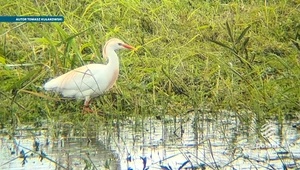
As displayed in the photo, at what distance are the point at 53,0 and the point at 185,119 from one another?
3.51m

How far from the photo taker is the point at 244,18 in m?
10.3

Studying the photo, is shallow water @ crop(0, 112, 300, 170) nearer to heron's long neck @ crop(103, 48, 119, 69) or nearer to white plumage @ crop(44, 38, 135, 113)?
white plumage @ crop(44, 38, 135, 113)

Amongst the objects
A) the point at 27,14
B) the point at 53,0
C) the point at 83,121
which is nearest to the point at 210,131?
the point at 83,121

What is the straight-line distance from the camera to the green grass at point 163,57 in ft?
24.7

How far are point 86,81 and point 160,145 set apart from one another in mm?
1329

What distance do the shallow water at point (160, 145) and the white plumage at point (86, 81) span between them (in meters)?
0.43

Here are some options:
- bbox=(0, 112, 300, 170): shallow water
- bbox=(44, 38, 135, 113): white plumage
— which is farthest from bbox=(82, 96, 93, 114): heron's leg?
bbox=(0, 112, 300, 170): shallow water

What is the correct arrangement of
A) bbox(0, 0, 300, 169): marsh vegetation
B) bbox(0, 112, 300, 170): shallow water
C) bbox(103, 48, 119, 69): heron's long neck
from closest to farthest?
bbox(0, 112, 300, 170): shallow water → bbox(0, 0, 300, 169): marsh vegetation → bbox(103, 48, 119, 69): heron's long neck

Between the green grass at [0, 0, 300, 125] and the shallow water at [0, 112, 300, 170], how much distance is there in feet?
0.77

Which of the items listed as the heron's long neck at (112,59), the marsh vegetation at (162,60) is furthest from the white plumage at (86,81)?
the marsh vegetation at (162,60)

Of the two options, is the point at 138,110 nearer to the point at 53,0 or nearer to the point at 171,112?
the point at 171,112

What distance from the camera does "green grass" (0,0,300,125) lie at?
7.54 metres

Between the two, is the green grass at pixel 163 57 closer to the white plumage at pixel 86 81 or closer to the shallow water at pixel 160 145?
the white plumage at pixel 86 81

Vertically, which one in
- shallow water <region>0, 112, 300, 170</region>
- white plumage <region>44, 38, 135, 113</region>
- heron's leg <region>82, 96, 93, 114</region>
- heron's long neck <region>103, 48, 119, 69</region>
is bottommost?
shallow water <region>0, 112, 300, 170</region>
